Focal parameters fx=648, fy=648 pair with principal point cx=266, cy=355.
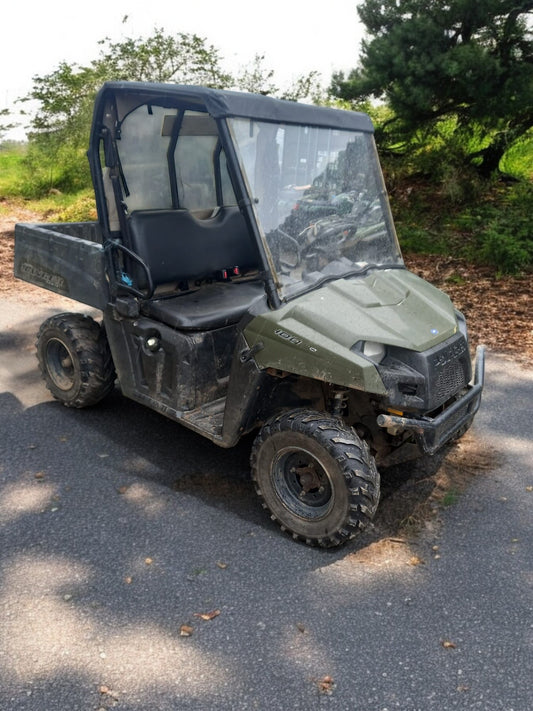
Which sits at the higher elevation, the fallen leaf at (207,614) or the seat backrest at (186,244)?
the seat backrest at (186,244)

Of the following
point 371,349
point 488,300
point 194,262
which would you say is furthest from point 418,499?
point 488,300

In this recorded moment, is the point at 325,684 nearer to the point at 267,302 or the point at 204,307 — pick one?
the point at 267,302

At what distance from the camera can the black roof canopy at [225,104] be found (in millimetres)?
3141

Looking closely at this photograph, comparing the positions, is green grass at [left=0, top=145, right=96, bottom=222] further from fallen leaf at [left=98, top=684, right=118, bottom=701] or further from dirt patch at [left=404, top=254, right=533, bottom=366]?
fallen leaf at [left=98, top=684, right=118, bottom=701]

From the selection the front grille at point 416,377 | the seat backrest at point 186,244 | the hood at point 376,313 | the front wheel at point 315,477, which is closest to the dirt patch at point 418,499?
the front wheel at point 315,477

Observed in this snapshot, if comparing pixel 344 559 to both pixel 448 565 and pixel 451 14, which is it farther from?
pixel 451 14

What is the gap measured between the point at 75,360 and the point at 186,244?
1.11m

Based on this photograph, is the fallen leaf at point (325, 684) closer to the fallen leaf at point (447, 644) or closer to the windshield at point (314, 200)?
the fallen leaf at point (447, 644)

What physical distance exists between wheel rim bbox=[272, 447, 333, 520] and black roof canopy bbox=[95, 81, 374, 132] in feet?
5.57

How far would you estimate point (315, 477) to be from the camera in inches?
128

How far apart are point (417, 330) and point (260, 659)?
66.8 inches

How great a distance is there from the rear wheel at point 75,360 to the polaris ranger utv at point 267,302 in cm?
1

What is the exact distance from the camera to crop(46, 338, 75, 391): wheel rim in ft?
15.3

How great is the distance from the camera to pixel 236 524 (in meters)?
3.43
